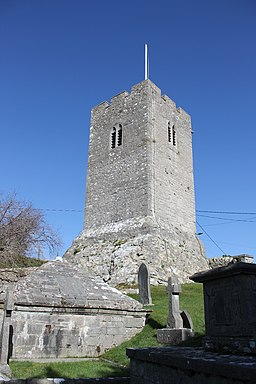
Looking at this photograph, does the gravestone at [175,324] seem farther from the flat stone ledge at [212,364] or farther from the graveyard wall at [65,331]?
the flat stone ledge at [212,364]

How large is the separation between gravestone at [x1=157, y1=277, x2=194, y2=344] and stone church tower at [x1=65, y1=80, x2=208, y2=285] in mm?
9021

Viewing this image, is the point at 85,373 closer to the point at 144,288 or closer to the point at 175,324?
the point at 175,324

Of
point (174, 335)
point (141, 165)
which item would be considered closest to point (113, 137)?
point (141, 165)

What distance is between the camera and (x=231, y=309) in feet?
15.7

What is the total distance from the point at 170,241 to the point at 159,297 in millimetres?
6971

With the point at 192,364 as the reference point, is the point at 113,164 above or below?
above

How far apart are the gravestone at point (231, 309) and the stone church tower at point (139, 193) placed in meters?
14.2

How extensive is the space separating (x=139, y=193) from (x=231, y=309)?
18372 millimetres

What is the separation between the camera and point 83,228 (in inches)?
1026

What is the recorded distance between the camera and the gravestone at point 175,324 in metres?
8.84

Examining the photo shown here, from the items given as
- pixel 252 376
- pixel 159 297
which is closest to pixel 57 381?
pixel 252 376

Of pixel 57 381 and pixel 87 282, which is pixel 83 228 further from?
pixel 57 381

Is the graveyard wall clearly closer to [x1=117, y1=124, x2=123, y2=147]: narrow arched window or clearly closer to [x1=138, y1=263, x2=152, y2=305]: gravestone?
[x1=138, y1=263, x2=152, y2=305]: gravestone

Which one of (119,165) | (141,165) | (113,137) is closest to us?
(141,165)
